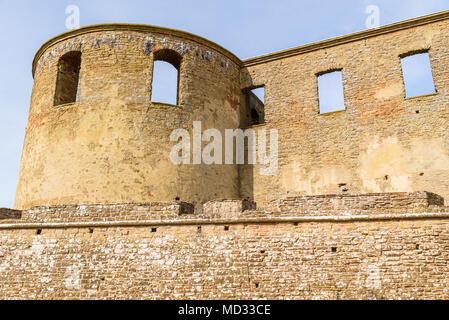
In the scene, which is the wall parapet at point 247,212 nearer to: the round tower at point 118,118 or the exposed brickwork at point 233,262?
the exposed brickwork at point 233,262

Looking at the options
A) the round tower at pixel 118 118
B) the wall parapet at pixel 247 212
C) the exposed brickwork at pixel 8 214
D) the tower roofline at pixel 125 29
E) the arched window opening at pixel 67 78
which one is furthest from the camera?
the arched window opening at pixel 67 78

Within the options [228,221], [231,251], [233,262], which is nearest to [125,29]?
[228,221]

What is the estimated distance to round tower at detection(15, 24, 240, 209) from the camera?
10.7 m

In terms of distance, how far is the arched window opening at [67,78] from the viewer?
12055 millimetres

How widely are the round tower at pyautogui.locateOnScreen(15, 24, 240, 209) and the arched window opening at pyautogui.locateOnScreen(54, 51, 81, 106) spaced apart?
0.03 metres

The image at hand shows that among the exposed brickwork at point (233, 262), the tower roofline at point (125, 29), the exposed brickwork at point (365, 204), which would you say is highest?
the tower roofline at point (125, 29)

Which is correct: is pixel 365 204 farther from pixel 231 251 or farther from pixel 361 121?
pixel 361 121

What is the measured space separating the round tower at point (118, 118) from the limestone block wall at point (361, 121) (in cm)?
157

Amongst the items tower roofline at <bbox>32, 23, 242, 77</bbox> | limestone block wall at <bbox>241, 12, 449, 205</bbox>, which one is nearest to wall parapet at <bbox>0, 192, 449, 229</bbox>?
limestone block wall at <bbox>241, 12, 449, 205</bbox>

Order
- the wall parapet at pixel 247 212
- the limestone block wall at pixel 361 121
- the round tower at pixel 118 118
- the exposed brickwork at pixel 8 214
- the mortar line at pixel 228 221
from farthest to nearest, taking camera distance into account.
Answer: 1. the limestone block wall at pixel 361 121
2. the round tower at pixel 118 118
3. the exposed brickwork at pixel 8 214
4. the wall parapet at pixel 247 212
5. the mortar line at pixel 228 221

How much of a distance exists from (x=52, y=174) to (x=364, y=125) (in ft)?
26.6

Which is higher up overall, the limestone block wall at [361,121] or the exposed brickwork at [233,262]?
the limestone block wall at [361,121]

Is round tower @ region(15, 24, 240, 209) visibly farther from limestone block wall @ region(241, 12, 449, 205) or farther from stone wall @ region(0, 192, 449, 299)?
stone wall @ region(0, 192, 449, 299)

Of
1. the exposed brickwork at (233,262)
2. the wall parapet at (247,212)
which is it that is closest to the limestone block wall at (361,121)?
the wall parapet at (247,212)
